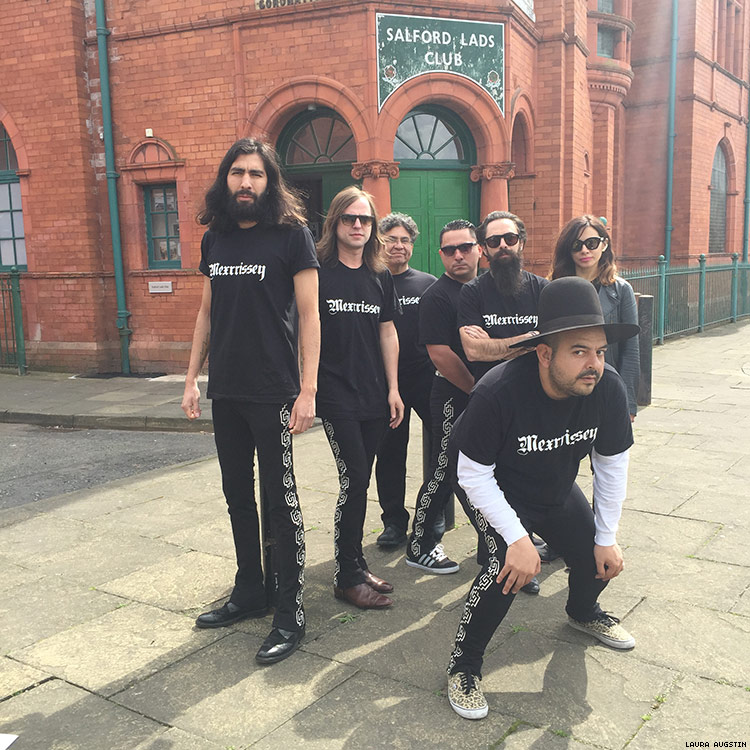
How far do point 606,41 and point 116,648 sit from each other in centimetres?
1638

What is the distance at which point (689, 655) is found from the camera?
3.12 m

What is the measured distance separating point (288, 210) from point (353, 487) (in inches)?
Result: 52.1

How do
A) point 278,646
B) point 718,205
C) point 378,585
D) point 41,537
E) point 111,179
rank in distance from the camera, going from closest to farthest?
1. point 278,646
2. point 378,585
3. point 41,537
4. point 111,179
5. point 718,205

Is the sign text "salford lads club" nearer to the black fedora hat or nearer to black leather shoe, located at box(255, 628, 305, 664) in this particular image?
the black fedora hat

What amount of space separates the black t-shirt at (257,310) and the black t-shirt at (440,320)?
Answer: 938mm

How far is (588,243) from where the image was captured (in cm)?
414

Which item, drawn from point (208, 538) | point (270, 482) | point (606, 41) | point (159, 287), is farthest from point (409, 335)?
point (606, 41)

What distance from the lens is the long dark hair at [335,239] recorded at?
3766 mm

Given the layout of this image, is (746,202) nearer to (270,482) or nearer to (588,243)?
(588,243)

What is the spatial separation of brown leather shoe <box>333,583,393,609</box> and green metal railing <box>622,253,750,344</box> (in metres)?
10.3

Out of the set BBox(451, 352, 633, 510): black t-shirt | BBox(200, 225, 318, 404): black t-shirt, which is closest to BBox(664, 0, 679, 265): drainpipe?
BBox(451, 352, 633, 510): black t-shirt

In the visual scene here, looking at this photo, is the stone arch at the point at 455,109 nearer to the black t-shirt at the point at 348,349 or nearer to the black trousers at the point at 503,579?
the black t-shirt at the point at 348,349

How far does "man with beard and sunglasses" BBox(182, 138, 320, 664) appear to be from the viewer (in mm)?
3275

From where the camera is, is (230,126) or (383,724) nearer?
(383,724)
